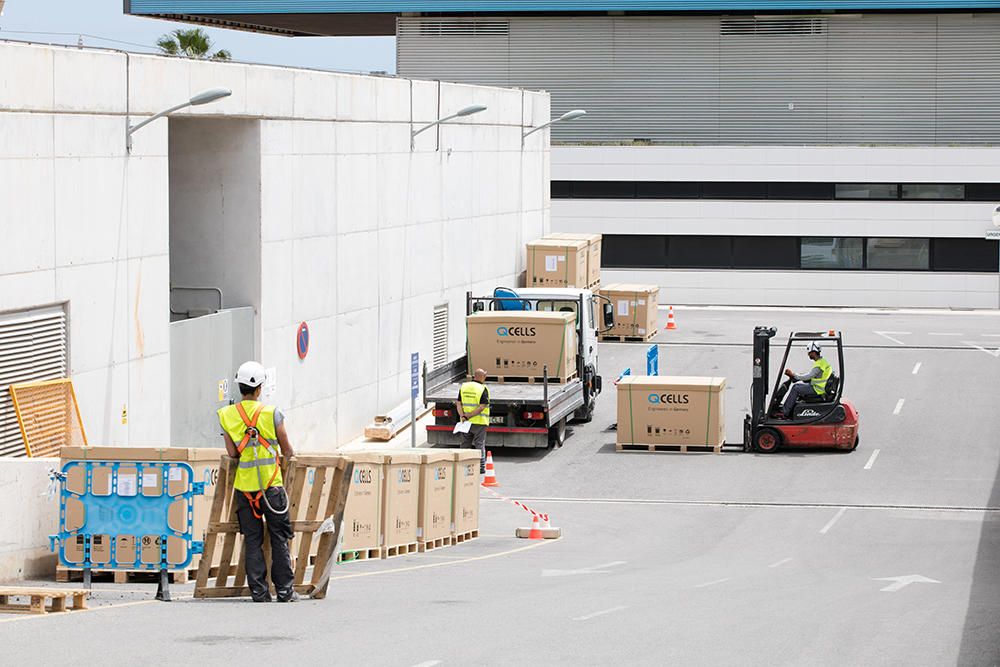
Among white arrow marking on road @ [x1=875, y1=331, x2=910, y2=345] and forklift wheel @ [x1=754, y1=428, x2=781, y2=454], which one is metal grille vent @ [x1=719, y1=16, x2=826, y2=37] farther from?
forklift wheel @ [x1=754, y1=428, x2=781, y2=454]

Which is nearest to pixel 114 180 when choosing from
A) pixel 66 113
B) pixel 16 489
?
pixel 66 113

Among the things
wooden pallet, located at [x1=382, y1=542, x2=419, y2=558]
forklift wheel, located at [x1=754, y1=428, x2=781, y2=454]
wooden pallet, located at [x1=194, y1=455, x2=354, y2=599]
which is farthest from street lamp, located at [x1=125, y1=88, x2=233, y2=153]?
forklift wheel, located at [x1=754, y1=428, x2=781, y2=454]

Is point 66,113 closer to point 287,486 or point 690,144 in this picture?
point 287,486

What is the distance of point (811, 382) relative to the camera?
88.1ft

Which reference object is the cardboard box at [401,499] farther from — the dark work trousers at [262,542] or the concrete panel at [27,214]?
the dark work trousers at [262,542]

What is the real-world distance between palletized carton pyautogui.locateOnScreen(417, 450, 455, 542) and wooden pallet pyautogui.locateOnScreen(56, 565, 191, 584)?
15.7ft

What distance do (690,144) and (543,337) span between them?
28.7 metres

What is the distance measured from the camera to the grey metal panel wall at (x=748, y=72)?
5428 cm

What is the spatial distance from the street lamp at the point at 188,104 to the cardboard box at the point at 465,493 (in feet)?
16.9

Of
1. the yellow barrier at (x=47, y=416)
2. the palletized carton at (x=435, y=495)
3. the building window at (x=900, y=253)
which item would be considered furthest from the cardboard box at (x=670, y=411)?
the building window at (x=900, y=253)

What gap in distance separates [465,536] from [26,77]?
24.9 ft

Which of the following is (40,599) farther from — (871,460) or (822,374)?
(871,460)

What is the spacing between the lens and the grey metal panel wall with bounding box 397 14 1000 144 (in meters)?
54.3

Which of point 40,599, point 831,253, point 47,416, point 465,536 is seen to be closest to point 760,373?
point 465,536
